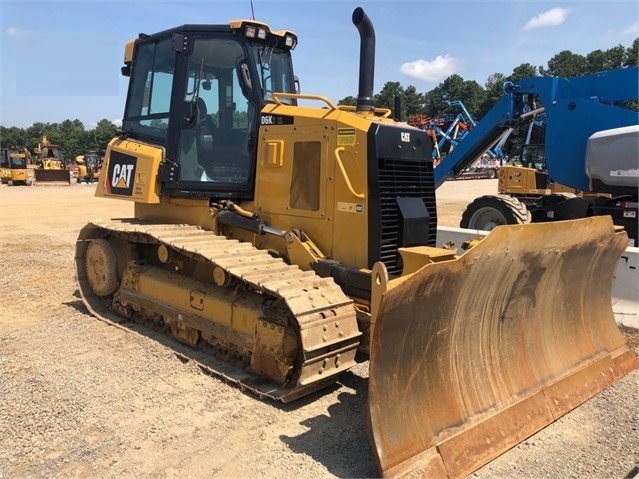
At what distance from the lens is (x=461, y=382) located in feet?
11.9

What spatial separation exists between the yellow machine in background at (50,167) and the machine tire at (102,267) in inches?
1273

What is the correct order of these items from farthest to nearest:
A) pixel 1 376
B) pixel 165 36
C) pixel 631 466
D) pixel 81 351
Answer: pixel 165 36, pixel 81 351, pixel 1 376, pixel 631 466

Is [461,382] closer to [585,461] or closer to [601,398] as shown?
[585,461]

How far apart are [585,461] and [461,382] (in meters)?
0.89

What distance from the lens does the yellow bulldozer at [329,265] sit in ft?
11.2

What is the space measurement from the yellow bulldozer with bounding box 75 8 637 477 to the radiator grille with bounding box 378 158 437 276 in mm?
19

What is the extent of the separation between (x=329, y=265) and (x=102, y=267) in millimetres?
3026

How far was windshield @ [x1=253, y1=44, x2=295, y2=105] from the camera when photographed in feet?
17.4

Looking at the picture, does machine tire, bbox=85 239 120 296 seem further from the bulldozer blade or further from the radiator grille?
the bulldozer blade

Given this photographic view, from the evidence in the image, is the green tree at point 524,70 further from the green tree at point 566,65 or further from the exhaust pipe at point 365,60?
the exhaust pipe at point 365,60

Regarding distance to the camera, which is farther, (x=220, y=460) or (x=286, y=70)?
(x=286, y=70)

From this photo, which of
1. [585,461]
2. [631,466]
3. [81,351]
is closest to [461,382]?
[585,461]

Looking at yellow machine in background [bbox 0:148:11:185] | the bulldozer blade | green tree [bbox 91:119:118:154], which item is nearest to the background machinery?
the bulldozer blade

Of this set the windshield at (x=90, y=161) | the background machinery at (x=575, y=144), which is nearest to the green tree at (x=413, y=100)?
the windshield at (x=90, y=161)
